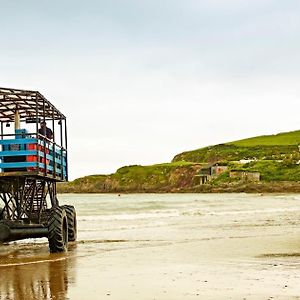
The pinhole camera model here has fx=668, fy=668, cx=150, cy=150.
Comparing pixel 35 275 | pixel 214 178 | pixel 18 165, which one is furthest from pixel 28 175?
pixel 214 178

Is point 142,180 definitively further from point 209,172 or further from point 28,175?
point 28,175

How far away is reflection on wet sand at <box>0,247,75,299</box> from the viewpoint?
1070 cm

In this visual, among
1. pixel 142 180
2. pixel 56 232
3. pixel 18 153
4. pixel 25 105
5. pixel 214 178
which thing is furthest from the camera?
pixel 142 180

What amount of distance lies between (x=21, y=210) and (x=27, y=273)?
4098 mm

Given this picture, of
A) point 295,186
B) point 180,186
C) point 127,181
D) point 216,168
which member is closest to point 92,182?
point 127,181

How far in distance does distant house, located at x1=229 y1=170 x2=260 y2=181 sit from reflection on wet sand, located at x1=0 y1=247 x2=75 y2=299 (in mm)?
134434

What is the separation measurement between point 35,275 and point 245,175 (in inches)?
5519

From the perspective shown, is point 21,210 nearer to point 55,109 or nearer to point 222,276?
point 55,109

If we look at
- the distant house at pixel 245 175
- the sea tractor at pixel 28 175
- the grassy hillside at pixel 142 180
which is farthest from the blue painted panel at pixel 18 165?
the grassy hillside at pixel 142 180

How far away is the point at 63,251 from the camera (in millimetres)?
16750

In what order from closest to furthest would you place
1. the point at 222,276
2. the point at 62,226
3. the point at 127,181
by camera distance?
the point at 222,276, the point at 62,226, the point at 127,181

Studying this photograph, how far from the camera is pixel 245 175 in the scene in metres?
151

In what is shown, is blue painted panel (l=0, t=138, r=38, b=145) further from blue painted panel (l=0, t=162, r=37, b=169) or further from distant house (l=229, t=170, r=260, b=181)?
distant house (l=229, t=170, r=260, b=181)

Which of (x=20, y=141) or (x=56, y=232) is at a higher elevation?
(x=20, y=141)
